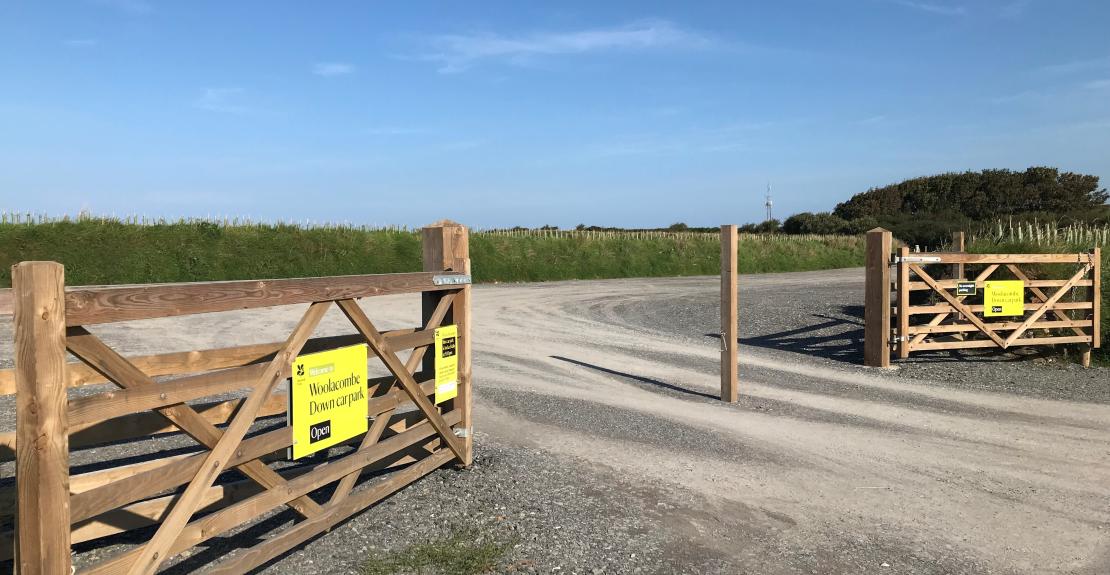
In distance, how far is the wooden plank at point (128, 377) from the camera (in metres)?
3.01

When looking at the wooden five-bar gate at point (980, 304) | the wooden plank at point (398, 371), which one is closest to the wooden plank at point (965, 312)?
the wooden five-bar gate at point (980, 304)

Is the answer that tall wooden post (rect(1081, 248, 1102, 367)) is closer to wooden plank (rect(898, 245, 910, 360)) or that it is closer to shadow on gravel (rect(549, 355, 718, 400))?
wooden plank (rect(898, 245, 910, 360))

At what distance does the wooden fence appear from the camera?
Result: 2848 millimetres

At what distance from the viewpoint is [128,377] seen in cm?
324

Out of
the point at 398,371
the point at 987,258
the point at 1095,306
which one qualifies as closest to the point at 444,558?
the point at 398,371

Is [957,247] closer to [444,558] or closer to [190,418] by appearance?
[444,558]

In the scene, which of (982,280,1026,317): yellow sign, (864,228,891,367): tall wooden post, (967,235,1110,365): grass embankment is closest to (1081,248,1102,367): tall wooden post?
(967,235,1110,365): grass embankment

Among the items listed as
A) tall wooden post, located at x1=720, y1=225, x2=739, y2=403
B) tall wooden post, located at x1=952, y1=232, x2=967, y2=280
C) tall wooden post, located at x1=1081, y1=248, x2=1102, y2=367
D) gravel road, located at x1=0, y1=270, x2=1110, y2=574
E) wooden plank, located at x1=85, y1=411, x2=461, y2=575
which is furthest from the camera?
tall wooden post, located at x1=952, y1=232, x2=967, y2=280

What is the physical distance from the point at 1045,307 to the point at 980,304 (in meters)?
1.01

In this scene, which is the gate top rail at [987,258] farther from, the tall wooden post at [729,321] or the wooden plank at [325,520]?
the wooden plank at [325,520]

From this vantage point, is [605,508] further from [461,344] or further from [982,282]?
[982,282]

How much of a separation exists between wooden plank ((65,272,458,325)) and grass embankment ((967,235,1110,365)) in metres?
13.9

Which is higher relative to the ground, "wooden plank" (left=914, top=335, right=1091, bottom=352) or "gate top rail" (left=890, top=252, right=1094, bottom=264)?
"gate top rail" (left=890, top=252, right=1094, bottom=264)

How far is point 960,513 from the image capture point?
5.52 meters
